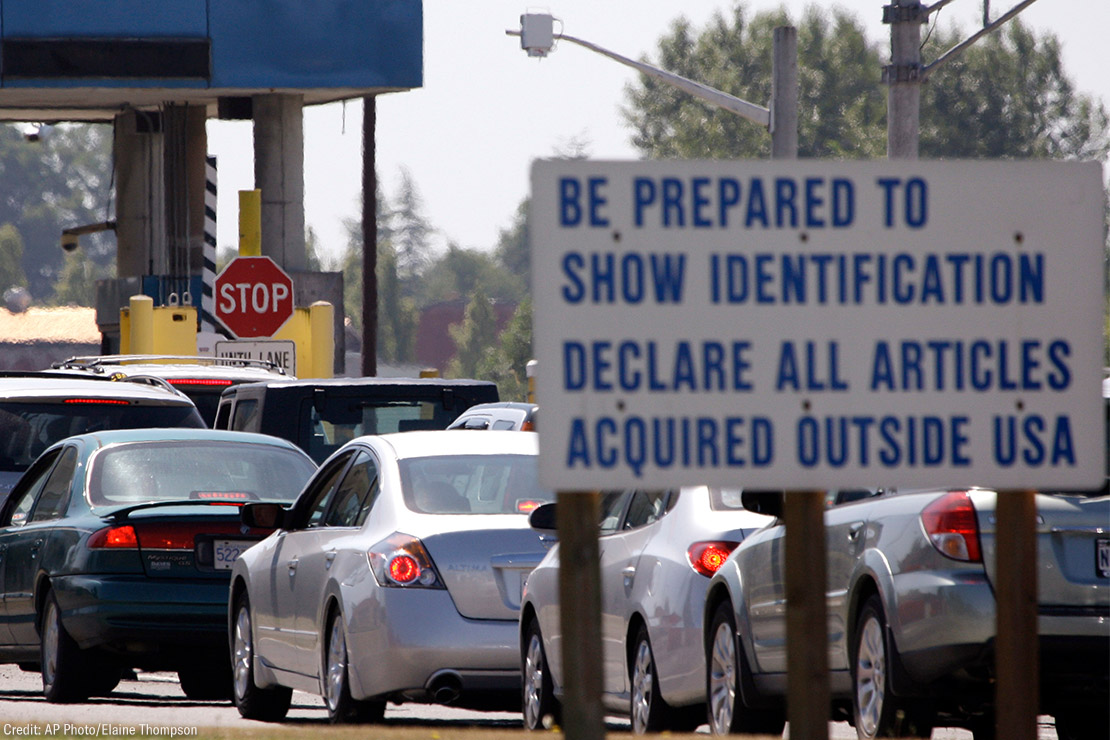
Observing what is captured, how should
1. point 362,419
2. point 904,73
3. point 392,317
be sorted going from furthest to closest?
point 392,317
point 904,73
point 362,419

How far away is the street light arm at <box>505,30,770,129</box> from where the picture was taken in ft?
79.1

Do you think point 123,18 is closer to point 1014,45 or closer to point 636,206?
point 636,206

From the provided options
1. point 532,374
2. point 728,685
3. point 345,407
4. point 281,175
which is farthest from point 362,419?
point 281,175

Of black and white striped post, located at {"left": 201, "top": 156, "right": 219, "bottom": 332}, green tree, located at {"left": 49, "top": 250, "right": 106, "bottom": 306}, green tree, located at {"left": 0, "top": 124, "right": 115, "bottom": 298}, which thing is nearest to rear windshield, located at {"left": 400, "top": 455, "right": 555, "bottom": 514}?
black and white striped post, located at {"left": 201, "top": 156, "right": 219, "bottom": 332}

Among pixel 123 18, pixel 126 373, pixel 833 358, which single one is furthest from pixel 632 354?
pixel 123 18

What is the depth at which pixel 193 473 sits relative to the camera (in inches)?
505

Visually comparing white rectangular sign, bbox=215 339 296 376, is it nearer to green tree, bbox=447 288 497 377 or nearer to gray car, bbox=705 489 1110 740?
gray car, bbox=705 489 1110 740

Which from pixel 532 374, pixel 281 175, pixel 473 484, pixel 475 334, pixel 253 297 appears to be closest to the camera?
pixel 473 484

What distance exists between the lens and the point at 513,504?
11039 millimetres

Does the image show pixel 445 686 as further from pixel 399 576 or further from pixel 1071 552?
pixel 1071 552

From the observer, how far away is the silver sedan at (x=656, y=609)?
9.95 m

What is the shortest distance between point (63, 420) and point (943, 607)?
8.21m

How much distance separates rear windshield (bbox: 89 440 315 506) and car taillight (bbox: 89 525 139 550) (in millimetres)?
398

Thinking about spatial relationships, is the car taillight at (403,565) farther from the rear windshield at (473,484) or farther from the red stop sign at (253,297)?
the red stop sign at (253,297)
